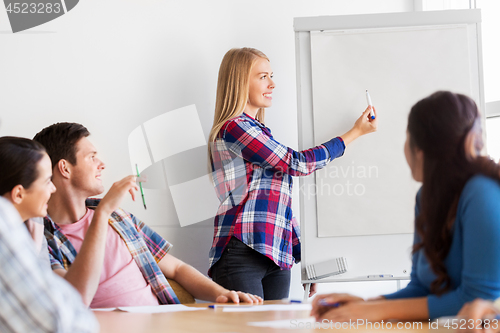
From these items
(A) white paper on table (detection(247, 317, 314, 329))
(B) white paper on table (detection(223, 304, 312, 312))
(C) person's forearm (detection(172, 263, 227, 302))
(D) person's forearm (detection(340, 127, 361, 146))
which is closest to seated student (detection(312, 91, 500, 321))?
(A) white paper on table (detection(247, 317, 314, 329))

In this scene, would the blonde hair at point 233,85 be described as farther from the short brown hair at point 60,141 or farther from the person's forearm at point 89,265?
the person's forearm at point 89,265

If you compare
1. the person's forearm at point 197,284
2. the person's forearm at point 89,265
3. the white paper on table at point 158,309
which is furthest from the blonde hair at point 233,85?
the white paper on table at point 158,309

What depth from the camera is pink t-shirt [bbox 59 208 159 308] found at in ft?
4.58

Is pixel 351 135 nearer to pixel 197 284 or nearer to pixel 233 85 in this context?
pixel 233 85

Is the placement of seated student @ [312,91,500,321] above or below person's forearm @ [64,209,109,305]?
above

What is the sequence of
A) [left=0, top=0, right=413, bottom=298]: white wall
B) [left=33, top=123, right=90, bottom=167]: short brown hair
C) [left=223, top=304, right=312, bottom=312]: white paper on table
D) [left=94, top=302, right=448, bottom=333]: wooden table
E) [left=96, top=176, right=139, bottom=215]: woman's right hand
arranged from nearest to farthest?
[left=94, top=302, right=448, bottom=333]: wooden table → [left=223, top=304, right=312, bottom=312]: white paper on table → [left=96, top=176, right=139, bottom=215]: woman's right hand → [left=33, top=123, right=90, bottom=167]: short brown hair → [left=0, top=0, right=413, bottom=298]: white wall

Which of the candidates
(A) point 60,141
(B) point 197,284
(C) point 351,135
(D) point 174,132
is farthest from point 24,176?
(C) point 351,135

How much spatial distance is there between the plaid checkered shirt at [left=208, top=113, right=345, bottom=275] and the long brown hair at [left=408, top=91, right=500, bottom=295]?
40.7 inches

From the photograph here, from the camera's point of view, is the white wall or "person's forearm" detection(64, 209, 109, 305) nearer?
"person's forearm" detection(64, 209, 109, 305)

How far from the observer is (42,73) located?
214cm

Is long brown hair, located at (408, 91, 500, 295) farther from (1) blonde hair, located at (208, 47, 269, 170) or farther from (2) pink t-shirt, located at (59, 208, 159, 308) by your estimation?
(1) blonde hair, located at (208, 47, 269, 170)

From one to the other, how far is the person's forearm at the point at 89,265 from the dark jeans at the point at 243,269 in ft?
1.78

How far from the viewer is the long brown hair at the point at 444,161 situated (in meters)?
0.73

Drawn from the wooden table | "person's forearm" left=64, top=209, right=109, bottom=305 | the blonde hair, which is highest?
the blonde hair
